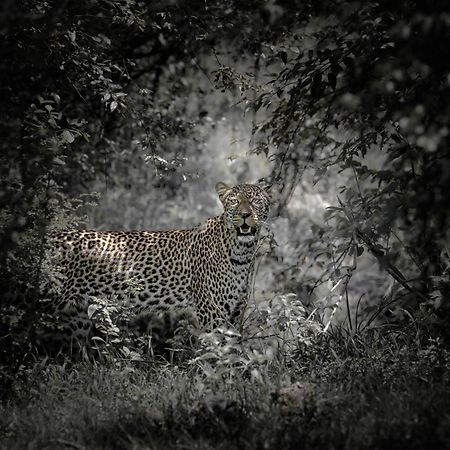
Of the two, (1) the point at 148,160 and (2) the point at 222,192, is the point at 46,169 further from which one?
(2) the point at 222,192

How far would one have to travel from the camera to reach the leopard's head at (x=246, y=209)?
296 inches

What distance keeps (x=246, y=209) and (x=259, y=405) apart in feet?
9.08

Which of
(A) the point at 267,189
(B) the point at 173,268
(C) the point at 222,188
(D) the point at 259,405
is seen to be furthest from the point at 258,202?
(D) the point at 259,405

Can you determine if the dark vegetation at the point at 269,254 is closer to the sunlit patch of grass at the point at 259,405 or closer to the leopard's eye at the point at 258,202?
the sunlit patch of grass at the point at 259,405

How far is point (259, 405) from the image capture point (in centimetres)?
505

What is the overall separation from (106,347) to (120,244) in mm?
1868

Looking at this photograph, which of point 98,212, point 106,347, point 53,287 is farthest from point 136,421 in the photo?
point 98,212

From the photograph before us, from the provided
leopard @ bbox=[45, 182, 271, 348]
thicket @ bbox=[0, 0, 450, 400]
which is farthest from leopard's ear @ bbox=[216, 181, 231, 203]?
thicket @ bbox=[0, 0, 450, 400]

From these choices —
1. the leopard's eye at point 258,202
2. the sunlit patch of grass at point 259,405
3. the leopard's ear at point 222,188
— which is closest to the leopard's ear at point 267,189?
the leopard's eye at point 258,202

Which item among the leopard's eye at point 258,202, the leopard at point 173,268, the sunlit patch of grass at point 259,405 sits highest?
the leopard's eye at point 258,202

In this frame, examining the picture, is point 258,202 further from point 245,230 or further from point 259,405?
point 259,405

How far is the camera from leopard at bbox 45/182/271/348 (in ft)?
25.6

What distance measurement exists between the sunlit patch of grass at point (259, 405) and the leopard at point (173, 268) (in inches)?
62.3

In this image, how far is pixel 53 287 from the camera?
6793 mm
